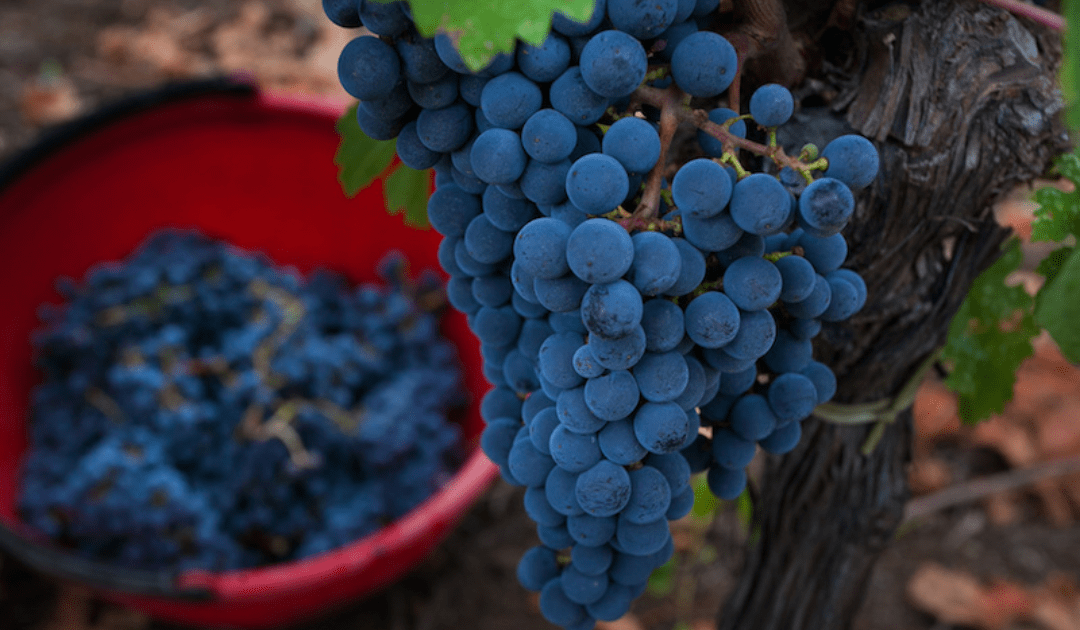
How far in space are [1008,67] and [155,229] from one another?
188 centimetres

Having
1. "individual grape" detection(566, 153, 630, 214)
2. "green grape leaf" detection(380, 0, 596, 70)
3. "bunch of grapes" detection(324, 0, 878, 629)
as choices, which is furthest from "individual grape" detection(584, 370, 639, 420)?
"green grape leaf" detection(380, 0, 596, 70)

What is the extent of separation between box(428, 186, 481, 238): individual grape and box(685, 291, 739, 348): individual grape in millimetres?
194

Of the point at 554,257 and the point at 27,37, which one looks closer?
the point at 554,257

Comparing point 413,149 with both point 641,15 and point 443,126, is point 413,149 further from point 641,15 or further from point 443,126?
point 641,15

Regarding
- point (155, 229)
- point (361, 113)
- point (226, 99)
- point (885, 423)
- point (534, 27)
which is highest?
point (534, 27)

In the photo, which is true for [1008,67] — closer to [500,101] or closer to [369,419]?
[500,101]

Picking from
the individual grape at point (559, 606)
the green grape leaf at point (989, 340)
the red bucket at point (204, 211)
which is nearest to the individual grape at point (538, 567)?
the individual grape at point (559, 606)

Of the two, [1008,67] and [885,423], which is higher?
[1008,67]

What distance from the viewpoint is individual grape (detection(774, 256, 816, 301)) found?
1.87 ft

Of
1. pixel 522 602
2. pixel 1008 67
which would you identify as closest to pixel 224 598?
pixel 522 602

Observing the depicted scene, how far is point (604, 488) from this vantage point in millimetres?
566

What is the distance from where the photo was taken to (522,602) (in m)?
1.69

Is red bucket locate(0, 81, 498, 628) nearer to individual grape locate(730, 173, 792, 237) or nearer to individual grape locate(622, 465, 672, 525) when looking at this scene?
individual grape locate(622, 465, 672, 525)

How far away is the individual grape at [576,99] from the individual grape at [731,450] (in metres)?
0.28
